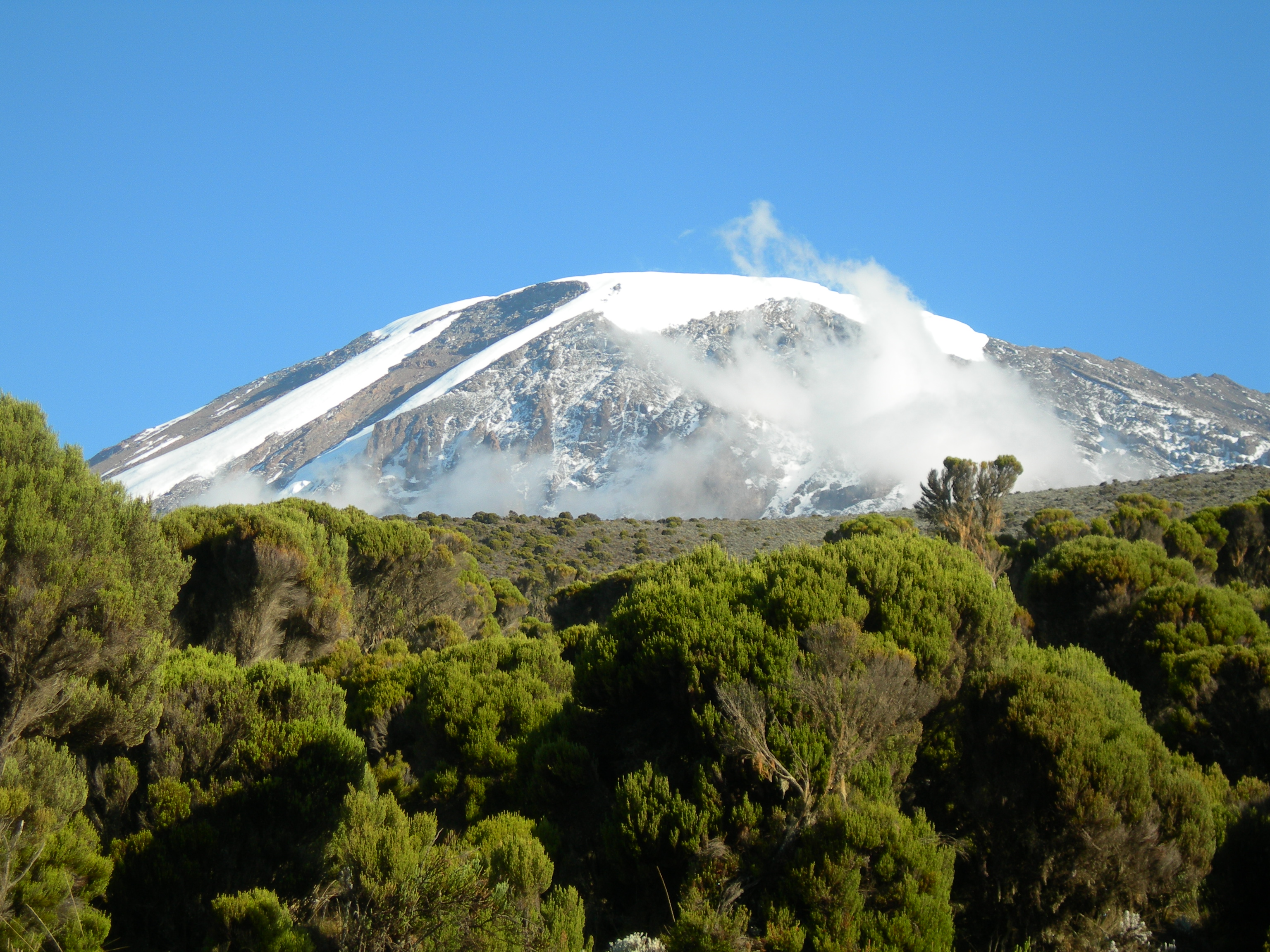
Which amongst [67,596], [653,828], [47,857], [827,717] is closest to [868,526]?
[827,717]

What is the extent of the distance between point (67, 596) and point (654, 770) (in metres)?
6.20

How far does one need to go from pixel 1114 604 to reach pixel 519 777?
10.4 meters

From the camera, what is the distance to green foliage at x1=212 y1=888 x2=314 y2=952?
646cm

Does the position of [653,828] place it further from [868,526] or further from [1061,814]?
[868,526]

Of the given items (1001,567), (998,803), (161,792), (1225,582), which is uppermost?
(161,792)

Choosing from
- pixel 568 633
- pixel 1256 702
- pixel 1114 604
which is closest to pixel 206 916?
pixel 568 633

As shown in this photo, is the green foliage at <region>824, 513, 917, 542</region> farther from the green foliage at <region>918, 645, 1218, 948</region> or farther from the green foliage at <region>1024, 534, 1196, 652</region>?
the green foliage at <region>918, 645, 1218, 948</region>

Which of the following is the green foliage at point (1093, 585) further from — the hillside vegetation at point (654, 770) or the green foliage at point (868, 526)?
the green foliage at point (868, 526)

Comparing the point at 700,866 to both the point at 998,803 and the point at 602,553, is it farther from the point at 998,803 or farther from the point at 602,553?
the point at 602,553

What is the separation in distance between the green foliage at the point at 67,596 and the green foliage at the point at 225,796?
607 mm

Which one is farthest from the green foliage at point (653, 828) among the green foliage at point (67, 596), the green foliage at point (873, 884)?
the green foliage at point (67, 596)

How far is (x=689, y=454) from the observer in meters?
177

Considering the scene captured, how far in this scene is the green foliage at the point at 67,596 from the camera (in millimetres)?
8422

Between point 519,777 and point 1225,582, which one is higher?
point 519,777
